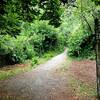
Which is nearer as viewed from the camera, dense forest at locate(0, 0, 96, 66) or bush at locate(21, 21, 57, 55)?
dense forest at locate(0, 0, 96, 66)

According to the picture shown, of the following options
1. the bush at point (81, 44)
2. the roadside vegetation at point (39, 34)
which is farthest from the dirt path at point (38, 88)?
the bush at point (81, 44)

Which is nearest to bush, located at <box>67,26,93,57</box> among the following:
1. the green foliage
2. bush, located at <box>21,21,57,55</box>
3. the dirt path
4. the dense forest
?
the dense forest

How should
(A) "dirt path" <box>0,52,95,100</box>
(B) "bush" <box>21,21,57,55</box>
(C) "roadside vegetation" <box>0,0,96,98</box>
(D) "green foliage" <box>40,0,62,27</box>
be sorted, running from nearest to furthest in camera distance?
(D) "green foliage" <box>40,0,62,27</box>
(A) "dirt path" <box>0,52,95,100</box>
(C) "roadside vegetation" <box>0,0,96,98</box>
(B) "bush" <box>21,21,57,55</box>

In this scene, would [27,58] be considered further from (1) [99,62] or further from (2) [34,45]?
(1) [99,62]

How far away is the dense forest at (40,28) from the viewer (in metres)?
12.6

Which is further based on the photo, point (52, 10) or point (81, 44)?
point (81, 44)

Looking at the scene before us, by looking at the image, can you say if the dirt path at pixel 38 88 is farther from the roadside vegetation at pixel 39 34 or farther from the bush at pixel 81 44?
the bush at pixel 81 44

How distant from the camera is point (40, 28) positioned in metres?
34.5

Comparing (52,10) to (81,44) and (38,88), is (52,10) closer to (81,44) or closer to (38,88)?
(38,88)

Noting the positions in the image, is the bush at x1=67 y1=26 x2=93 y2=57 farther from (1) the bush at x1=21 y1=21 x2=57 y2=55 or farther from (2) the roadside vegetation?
(1) the bush at x1=21 y1=21 x2=57 y2=55

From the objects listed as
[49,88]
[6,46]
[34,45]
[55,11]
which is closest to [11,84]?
[49,88]

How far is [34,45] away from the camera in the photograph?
33812 mm

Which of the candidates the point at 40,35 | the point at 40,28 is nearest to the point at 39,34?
the point at 40,35

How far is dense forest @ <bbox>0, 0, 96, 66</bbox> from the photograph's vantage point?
12.6m
